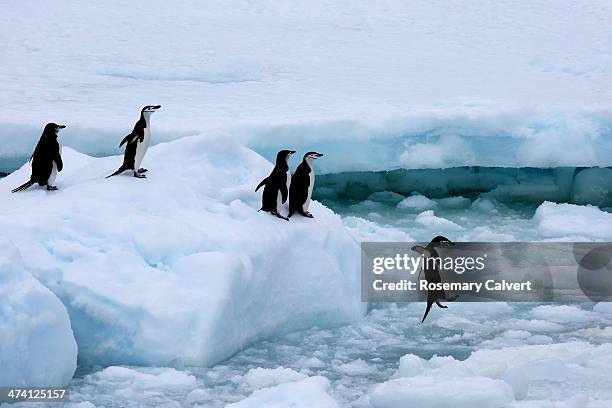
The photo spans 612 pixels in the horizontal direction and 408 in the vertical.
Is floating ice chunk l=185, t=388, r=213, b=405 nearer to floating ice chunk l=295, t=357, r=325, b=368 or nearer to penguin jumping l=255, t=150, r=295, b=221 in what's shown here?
floating ice chunk l=295, t=357, r=325, b=368

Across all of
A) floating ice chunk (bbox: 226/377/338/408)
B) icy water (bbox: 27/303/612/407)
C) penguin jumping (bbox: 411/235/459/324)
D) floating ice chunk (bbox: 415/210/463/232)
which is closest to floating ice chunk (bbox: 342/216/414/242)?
floating ice chunk (bbox: 415/210/463/232)

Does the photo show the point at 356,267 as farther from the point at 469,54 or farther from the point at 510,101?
the point at 469,54

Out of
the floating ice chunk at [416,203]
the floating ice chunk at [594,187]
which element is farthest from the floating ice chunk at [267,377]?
the floating ice chunk at [594,187]

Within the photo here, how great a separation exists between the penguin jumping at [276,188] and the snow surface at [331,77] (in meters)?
0.68

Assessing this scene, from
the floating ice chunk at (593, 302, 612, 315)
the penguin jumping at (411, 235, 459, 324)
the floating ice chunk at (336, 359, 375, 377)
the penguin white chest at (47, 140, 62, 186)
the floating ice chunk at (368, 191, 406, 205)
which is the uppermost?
the floating ice chunk at (368, 191, 406, 205)

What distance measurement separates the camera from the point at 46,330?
438 cm

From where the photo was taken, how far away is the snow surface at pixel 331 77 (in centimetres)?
865

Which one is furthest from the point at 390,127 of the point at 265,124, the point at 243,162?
the point at 243,162

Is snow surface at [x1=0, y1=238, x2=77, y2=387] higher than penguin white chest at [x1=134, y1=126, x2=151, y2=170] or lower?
lower

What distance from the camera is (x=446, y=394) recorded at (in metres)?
4.21

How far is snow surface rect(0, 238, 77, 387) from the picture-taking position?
425cm

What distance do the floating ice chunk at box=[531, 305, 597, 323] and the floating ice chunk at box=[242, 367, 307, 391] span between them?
6.83 ft

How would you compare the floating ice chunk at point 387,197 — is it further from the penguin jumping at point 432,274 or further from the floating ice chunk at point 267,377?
the floating ice chunk at point 267,377

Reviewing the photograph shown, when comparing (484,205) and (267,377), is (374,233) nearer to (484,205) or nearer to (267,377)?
(484,205)
